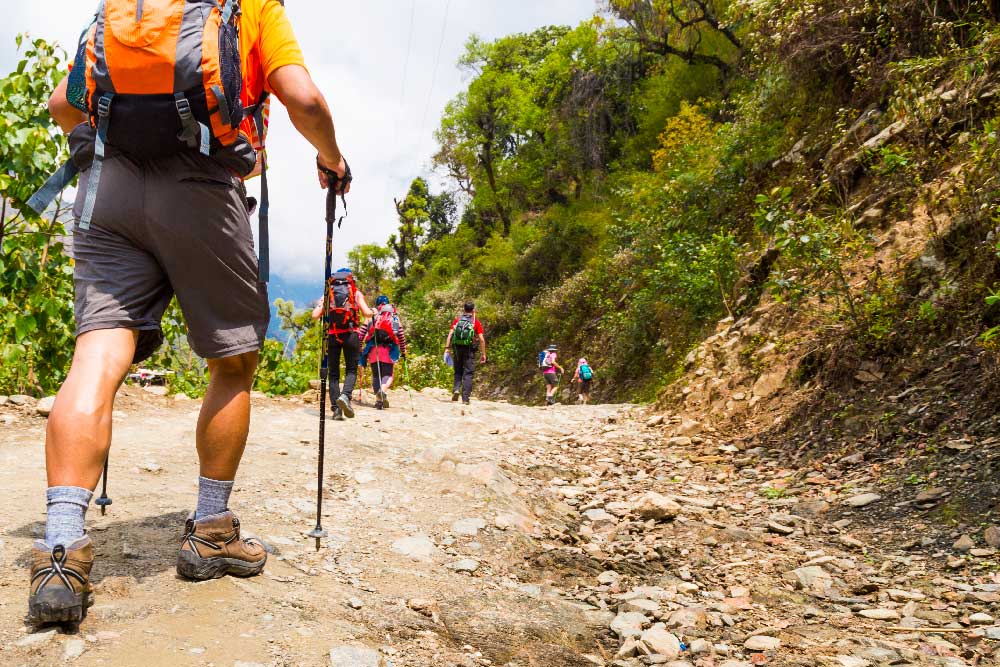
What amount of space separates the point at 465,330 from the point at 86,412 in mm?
9954

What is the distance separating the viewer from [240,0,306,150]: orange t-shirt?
2.35m

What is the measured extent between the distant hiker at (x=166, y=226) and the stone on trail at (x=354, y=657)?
2.00 ft

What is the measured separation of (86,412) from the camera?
2.03m

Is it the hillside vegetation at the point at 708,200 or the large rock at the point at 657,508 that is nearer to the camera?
the large rock at the point at 657,508

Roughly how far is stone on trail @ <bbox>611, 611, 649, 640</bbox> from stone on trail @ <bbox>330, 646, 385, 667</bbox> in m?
1.11

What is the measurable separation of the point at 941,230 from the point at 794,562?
3.98m

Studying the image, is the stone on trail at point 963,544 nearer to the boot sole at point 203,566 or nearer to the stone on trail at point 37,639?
the boot sole at point 203,566

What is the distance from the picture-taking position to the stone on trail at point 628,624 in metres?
2.75

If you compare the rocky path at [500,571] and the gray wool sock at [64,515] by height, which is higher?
the gray wool sock at [64,515]

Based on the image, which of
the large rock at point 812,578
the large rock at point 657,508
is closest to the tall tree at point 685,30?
the large rock at point 657,508

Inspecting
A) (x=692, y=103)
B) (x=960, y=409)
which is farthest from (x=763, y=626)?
(x=692, y=103)

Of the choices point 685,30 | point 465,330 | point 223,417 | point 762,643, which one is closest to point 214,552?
point 223,417

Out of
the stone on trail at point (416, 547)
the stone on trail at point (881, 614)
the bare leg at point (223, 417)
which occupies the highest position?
the bare leg at point (223, 417)

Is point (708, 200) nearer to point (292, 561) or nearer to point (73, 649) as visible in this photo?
point (292, 561)
